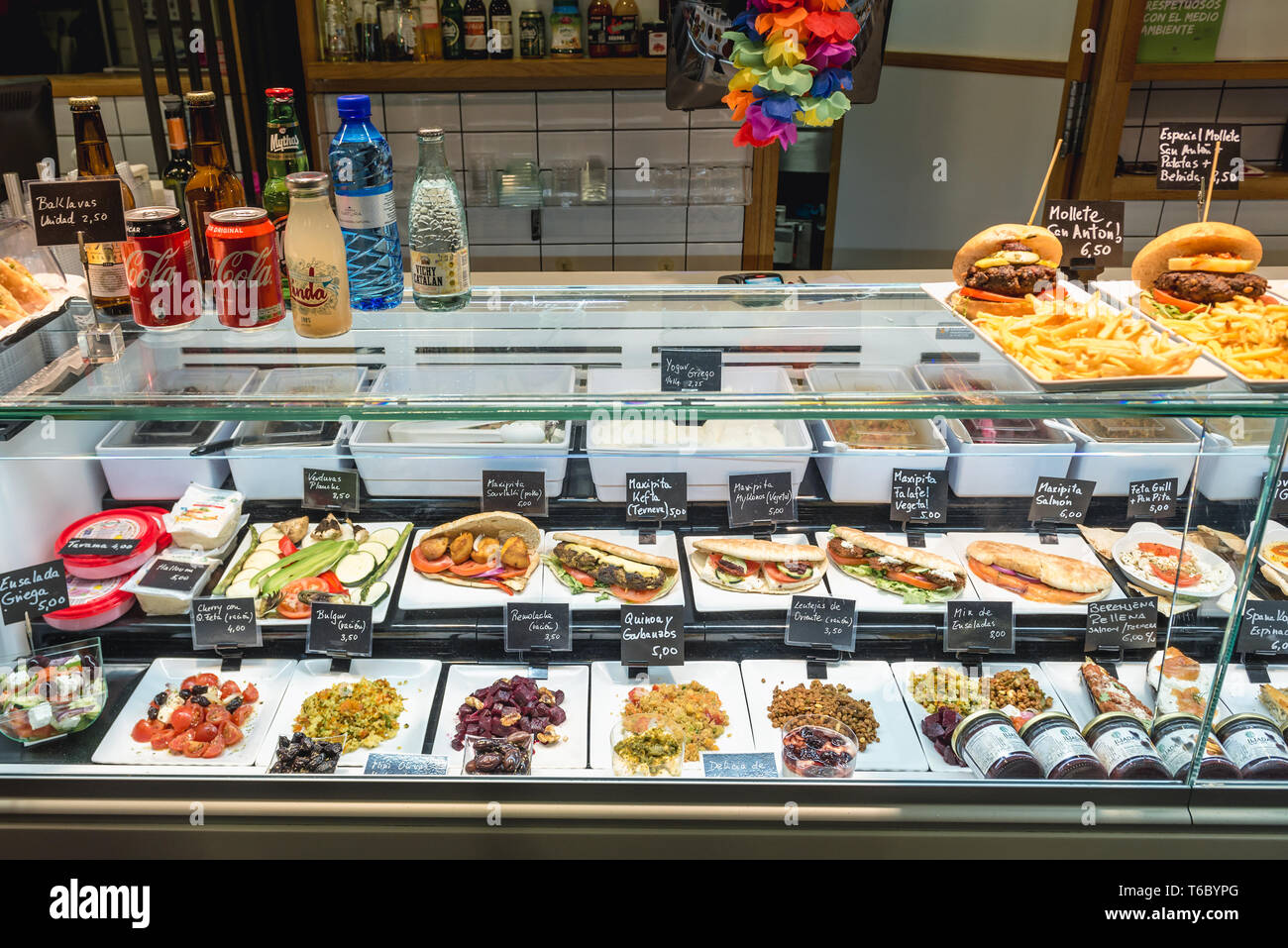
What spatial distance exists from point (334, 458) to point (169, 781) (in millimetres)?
886

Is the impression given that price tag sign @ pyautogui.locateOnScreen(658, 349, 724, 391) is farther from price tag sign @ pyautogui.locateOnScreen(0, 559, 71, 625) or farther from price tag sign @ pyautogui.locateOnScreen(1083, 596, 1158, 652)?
price tag sign @ pyautogui.locateOnScreen(0, 559, 71, 625)

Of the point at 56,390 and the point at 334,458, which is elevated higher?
the point at 56,390

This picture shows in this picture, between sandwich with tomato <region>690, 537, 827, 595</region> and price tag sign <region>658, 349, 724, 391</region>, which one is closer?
price tag sign <region>658, 349, 724, 391</region>

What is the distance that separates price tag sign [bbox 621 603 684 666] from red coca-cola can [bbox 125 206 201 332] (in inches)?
47.5

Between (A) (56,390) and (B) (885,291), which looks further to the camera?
(B) (885,291)

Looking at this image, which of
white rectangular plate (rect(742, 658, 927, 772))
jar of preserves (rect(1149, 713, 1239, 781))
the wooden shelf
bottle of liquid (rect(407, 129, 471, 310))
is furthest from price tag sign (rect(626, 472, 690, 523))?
the wooden shelf

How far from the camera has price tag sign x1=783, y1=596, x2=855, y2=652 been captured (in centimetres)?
233

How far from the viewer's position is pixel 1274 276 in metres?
2.58

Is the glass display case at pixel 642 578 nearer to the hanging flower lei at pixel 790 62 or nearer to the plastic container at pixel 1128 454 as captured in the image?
the plastic container at pixel 1128 454

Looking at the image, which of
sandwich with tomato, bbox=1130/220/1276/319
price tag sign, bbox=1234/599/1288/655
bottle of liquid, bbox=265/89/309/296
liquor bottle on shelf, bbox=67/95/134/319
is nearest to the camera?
bottle of liquid, bbox=265/89/309/296

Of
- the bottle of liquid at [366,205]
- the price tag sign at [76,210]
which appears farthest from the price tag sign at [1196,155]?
the price tag sign at [76,210]

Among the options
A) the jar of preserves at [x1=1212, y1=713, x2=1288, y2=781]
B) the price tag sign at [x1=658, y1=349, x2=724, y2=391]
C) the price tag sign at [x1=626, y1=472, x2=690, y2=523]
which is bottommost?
the jar of preserves at [x1=1212, y1=713, x2=1288, y2=781]
